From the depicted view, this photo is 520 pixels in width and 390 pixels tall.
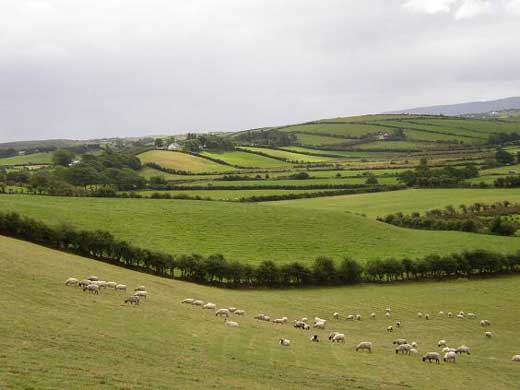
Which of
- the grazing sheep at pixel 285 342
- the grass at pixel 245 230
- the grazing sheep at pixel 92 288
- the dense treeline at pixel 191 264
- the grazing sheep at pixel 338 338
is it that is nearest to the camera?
the grazing sheep at pixel 285 342

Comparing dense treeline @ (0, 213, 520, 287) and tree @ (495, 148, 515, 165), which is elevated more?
tree @ (495, 148, 515, 165)

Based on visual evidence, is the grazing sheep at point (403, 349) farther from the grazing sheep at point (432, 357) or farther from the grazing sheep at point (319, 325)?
the grazing sheep at point (319, 325)

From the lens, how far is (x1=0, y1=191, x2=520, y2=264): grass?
75875 mm

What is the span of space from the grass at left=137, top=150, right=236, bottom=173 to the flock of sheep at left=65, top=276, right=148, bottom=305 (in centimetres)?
12163

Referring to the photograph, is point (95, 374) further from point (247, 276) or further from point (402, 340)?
point (247, 276)

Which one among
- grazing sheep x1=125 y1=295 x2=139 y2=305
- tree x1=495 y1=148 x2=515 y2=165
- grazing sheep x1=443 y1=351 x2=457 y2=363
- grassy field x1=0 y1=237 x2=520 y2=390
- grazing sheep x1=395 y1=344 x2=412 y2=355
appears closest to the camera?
grassy field x1=0 y1=237 x2=520 y2=390

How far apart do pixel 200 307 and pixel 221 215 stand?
4602 cm

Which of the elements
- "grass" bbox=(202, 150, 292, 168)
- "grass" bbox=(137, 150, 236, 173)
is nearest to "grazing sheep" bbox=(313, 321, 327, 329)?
"grass" bbox=(137, 150, 236, 173)

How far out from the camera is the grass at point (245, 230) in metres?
75.9

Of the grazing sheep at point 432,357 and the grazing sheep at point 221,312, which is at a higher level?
the grazing sheep at point 221,312

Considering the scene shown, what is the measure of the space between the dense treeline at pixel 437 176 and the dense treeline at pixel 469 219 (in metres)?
28.2

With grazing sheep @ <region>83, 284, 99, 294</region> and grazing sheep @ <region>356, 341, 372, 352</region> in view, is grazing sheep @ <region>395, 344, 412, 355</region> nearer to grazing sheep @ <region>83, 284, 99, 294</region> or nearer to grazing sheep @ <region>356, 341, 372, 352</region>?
grazing sheep @ <region>356, 341, 372, 352</region>

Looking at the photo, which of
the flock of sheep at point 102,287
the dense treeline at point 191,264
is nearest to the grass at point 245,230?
the dense treeline at point 191,264

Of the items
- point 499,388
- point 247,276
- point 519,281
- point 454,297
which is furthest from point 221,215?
point 499,388
